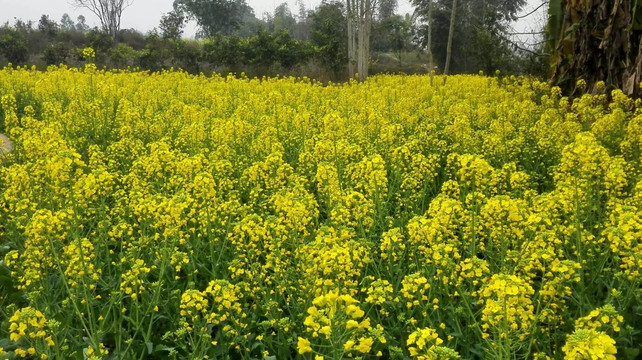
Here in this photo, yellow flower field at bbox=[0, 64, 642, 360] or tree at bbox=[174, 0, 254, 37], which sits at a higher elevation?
tree at bbox=[174, 0, 254, 37]

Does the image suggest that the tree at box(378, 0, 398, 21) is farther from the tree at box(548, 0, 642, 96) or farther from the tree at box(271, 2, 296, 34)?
the tree at box(548, 0, 642, 96)

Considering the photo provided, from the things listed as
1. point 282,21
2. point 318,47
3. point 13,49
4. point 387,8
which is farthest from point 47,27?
point 282,21

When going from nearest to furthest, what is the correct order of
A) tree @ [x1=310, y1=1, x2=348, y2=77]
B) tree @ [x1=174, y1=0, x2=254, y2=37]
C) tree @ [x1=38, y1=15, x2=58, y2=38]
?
tree @ [x1=310, y1=1, x2=348, y2=77] → tree @ [x1=38, y1=15, x2=58, y2=38] → tree @ [x1=174, y1=0, x2=254, y2=37]

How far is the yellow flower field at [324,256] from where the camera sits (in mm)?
2541

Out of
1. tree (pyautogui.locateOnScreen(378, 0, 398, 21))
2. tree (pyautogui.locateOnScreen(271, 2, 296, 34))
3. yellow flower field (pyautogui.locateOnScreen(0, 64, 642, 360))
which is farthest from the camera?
tree (pyautogui.locateOnScreen(271, 2, 296, 34))

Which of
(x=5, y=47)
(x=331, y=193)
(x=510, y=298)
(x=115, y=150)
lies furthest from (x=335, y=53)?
(x=510, y=298)

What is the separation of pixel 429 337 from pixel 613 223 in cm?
203

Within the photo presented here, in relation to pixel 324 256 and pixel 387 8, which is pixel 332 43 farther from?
pixel 387 8

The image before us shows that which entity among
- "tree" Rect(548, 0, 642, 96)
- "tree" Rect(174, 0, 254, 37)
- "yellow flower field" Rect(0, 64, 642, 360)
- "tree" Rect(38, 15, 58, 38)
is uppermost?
"tree" Rect(174, 0, 254, 37)

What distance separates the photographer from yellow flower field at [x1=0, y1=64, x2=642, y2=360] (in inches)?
100

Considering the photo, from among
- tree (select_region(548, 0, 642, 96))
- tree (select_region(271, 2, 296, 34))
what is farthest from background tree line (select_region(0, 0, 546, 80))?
tree (select_region(271, 2, 296, 34))

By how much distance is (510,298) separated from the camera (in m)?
2.15

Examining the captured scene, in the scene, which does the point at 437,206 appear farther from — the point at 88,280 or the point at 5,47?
the point at 5,47

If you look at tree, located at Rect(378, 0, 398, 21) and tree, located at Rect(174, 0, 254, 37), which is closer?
tree, located at Rect(378, 0, 398, 21)
